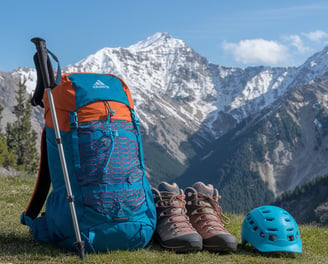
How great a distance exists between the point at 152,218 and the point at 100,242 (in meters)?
1.18

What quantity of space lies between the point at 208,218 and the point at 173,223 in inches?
33.6

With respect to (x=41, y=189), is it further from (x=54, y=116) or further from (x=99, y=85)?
(x=99, y=85)

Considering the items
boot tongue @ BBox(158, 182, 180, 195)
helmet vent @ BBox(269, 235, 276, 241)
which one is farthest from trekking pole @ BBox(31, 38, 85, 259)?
helmet vent @ BBox(269, 235, 276, 241)

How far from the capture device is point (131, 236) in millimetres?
8180

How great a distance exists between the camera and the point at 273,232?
8836 mm

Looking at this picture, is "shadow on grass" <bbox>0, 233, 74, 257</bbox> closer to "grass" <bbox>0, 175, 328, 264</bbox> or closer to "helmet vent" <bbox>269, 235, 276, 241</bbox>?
"grass" <bbox>0, 175, 328, 264</bbox>

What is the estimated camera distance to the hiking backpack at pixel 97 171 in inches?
316

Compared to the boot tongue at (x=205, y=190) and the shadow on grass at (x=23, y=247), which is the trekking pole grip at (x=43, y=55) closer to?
the shadow on grass at (x=23, y=247)

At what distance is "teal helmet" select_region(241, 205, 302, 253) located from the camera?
8.75 metres

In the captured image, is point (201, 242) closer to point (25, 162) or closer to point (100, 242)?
point (100, 242)

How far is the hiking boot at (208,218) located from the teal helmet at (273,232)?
21.9 inches

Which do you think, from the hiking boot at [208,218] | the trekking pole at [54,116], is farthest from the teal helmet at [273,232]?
the trekking pole at [54,116]

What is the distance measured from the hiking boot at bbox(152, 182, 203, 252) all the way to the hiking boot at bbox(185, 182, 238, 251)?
26cm

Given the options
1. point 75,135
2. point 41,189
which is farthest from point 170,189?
point 41,189
